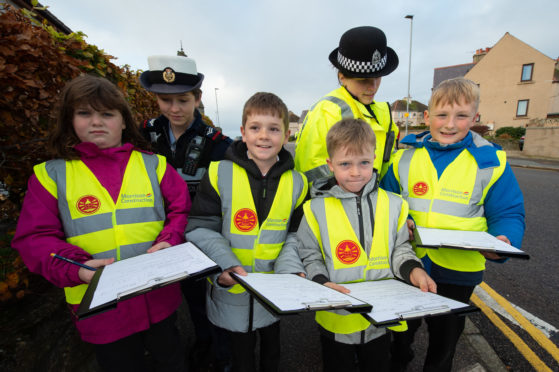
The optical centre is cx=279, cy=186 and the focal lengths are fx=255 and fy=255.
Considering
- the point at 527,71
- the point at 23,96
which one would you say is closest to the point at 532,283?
the point at 23,96

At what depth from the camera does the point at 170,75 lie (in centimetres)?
220

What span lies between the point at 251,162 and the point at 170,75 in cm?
116

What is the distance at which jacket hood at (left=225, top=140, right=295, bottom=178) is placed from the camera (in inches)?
69.3

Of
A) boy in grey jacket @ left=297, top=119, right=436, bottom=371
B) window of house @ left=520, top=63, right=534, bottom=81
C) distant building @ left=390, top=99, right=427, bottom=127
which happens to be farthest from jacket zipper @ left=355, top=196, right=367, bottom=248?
distant building @ left=390, top=99, right=427, bottom=127

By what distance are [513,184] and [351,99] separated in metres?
1.28

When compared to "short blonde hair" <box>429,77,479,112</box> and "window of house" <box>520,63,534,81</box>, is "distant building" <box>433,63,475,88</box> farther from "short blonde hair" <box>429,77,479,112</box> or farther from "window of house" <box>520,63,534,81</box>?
"short blonde hair" <box>429,77,479,112</box>

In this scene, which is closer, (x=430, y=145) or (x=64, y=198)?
(x=64, y=198)

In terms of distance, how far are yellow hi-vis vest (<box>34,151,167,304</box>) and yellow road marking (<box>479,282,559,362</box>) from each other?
346 centimetres

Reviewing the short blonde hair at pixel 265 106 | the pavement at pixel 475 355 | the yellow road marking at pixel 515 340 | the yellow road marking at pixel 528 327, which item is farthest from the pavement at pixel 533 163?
the short blonde hair at pixel 265 106

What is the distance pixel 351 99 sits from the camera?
2133 mm

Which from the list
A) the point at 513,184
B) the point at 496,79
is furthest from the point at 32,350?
the point at 496,79

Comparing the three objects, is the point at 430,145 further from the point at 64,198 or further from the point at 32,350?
the point at 32,350

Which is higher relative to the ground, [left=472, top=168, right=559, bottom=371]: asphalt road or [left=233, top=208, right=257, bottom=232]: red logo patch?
[left=233, top=208, right=257, bottom=232]: red logo patch

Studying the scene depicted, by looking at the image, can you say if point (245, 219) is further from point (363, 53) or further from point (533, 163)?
point (533, 163)
